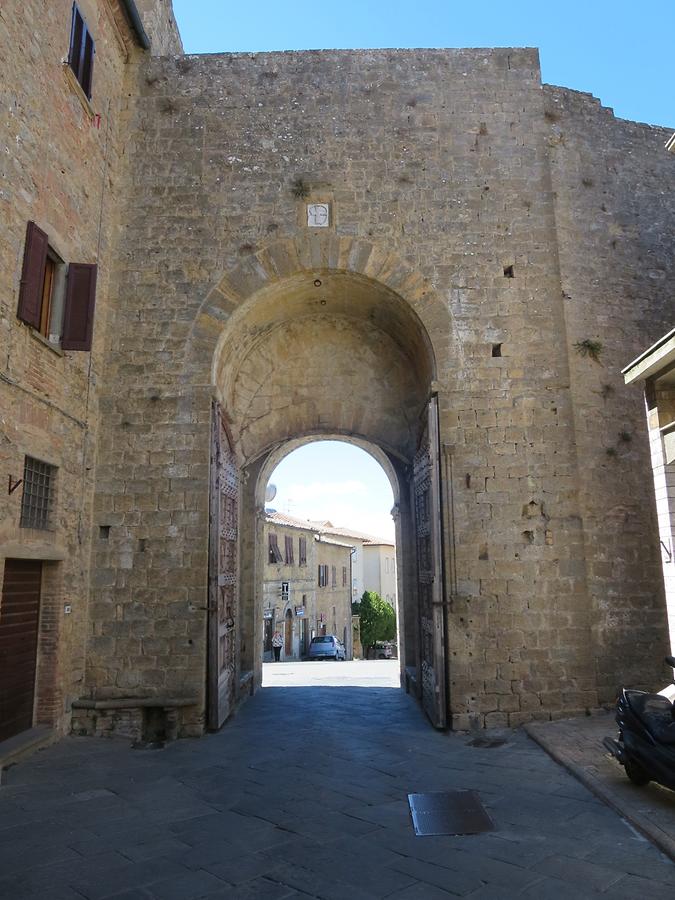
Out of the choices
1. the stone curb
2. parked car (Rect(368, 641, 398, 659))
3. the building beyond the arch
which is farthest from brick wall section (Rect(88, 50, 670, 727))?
parked car (Rect(368, 641, 398, 659))

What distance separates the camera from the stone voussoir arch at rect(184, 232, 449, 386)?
895 cm

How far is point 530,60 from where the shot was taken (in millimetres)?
9930

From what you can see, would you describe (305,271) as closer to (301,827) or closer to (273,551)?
(301,827)

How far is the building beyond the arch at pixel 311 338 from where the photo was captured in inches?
297

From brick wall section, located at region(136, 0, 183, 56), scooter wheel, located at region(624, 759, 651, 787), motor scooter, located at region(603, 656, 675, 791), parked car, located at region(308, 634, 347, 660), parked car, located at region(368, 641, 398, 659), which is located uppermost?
brick wall section, located at region(136, 0, 183, 56)

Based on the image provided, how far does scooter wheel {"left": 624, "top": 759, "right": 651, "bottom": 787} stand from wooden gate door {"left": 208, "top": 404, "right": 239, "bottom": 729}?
4.83 m

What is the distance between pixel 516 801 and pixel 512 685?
276 cm

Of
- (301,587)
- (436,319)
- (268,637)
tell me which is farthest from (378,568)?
(436,319)

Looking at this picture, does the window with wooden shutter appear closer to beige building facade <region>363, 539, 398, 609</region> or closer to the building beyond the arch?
the building beyond the arch

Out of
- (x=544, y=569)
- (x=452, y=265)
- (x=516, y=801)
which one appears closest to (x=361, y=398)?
(x=452, y=265)

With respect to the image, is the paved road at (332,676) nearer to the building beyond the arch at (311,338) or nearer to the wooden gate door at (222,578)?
the building beyond the arch at (311,338)

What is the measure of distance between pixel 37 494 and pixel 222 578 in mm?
2769

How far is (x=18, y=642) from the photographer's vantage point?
690 centimetres

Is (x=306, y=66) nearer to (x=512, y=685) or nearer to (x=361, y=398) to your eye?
(x=361, y=398)
